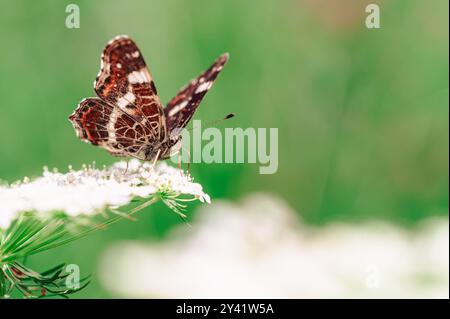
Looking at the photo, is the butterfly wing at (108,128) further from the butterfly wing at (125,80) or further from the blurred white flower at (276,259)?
the blurred white flower at (276,259)

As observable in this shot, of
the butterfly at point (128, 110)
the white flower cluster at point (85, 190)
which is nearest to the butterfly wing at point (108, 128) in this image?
the butterfly at point (128, 110)

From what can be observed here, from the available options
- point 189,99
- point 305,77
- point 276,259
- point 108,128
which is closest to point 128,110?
point 108,128

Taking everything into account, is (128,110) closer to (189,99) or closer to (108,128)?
(108,128)

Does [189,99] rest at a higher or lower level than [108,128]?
higher

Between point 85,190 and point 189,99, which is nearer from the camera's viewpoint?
point 85,190
